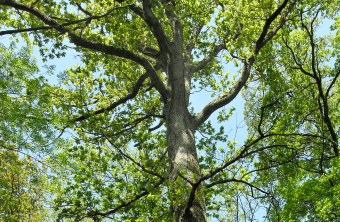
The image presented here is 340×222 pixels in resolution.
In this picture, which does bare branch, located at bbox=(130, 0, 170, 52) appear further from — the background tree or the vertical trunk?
the background tree

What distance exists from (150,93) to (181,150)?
18.7ft

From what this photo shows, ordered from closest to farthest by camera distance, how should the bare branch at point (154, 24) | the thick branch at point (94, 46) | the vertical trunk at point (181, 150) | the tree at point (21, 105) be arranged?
the vertical trunk at point (181, 150), the tree at point (21, 105), the thick branch at point (94, 46), the bare branch at point (154, 24)

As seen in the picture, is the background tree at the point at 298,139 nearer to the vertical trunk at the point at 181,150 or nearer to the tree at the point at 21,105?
the vertical trunk at the point at 181,150

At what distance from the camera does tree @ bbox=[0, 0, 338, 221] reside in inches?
298

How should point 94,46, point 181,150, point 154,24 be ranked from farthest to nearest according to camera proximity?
point 94,46, point 154,24, point 181,150

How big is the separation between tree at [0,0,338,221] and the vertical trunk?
0.8 inches

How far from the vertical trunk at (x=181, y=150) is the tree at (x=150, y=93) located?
0.07 ft

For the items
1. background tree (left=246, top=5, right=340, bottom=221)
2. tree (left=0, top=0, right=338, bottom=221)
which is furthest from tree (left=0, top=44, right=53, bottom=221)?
background tree (left=246, top=5, right=340, bottom=221)

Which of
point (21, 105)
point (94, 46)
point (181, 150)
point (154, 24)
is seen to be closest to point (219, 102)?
point (181, 150)

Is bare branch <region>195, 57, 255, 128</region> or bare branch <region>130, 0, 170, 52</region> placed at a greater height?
bare branch <region>130, 0, 170, 52</region>

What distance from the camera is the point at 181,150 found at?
289 inches

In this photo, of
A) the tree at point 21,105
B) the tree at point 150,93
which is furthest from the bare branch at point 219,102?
the tree at point 21,105

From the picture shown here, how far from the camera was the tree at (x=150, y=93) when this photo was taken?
24.8 ft

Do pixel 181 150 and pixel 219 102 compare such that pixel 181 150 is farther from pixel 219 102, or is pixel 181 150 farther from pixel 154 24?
pixel 154 24
